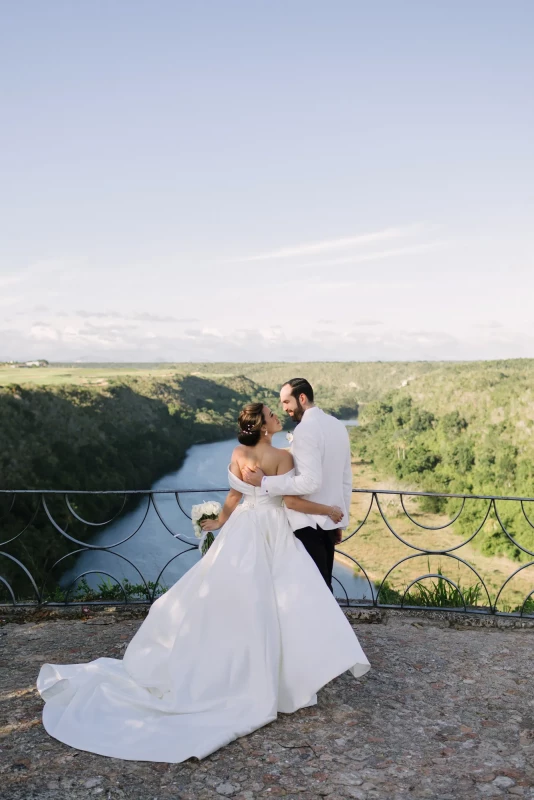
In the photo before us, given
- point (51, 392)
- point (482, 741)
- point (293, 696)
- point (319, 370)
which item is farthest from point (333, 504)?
point (319, 370)

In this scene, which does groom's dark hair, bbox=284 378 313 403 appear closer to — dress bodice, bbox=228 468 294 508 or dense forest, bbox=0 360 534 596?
Result: dress bodice, bbox=228 468 294 508

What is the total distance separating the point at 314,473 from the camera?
3.11 meters

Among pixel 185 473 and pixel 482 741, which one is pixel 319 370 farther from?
pixel 482 741

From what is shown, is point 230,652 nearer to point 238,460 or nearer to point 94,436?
point 238,460

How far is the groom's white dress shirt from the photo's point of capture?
3.12m

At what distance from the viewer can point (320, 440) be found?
10.4 feet

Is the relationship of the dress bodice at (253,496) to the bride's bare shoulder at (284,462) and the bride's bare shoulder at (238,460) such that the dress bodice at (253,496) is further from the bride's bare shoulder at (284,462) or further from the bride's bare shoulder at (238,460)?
the bride's bare shoulder at (284,462)

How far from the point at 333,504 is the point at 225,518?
0.57m

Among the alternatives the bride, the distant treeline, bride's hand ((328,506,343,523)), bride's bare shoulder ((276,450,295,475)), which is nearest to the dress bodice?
the bride

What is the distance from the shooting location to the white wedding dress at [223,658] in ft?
9.33

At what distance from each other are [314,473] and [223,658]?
0.93m

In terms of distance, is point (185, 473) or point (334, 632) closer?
point (334, 632)

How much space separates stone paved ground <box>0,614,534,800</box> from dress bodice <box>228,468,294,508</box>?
97 centimetres

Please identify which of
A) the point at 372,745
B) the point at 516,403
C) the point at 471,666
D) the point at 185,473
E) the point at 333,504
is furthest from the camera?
the point at 516,403
